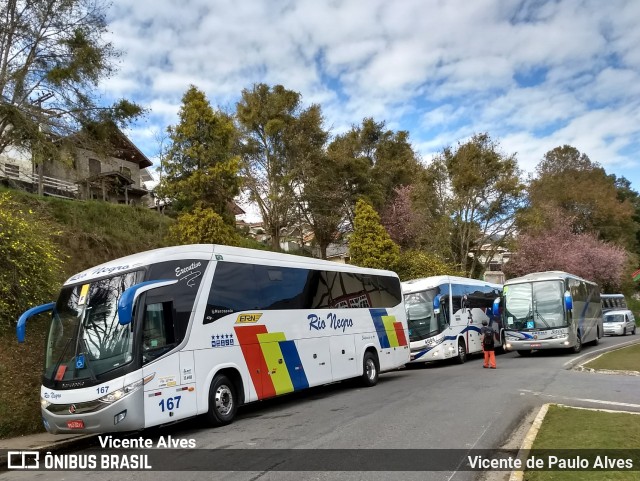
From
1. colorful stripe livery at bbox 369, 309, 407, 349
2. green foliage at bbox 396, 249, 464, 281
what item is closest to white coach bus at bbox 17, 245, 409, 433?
colorful stripe livery at bbox 369, 309, 407, 349

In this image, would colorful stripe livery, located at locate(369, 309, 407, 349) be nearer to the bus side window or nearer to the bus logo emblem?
the bus logo emblem

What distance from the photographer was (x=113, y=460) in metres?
7.65

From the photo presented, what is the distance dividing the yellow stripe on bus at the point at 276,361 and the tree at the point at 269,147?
75.0 ft

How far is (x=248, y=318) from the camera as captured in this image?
10812 mm

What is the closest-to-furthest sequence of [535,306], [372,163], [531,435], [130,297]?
[531,435] < [130,297] < [535,306] < [372,163]

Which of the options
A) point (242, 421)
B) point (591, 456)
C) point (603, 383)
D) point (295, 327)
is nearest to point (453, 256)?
point (603, 383)

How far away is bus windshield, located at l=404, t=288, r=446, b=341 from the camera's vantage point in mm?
21125

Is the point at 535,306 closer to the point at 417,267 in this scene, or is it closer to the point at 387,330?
the point at 387,330

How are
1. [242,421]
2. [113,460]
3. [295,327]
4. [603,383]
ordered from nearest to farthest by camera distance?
[113,460], [242,421], [295,327], [603,383]

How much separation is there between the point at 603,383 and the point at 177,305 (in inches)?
422

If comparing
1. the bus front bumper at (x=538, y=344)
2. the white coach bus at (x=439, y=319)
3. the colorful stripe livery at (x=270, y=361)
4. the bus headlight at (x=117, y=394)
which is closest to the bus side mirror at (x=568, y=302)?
the bus front bumper at (x=538, y=344)

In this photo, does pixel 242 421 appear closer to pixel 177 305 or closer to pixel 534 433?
pixel 177 305

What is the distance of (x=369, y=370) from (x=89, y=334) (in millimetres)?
8629

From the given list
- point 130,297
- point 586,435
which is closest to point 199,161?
point 130,297
